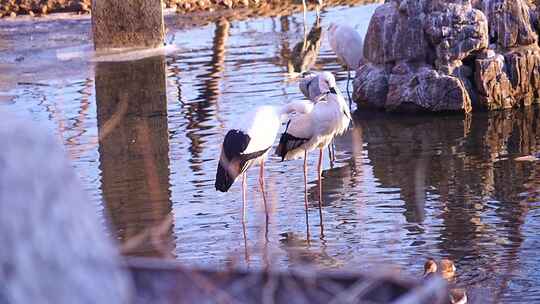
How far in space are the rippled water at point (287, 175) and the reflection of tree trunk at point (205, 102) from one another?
3 cm

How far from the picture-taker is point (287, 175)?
8.36 metres

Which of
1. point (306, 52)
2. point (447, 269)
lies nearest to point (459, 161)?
point (447, 269)

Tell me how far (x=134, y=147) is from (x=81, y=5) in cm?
1059

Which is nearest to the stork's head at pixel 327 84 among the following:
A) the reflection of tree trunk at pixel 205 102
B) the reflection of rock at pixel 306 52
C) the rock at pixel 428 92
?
the reflection of tree trunk at pixel 205 102

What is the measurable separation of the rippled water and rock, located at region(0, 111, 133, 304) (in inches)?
13.3

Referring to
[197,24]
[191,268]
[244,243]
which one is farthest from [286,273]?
[197,24]

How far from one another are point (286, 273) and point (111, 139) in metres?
8.55

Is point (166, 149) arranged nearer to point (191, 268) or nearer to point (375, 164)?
point (375, 164)

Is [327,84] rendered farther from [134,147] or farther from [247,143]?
[134,147]

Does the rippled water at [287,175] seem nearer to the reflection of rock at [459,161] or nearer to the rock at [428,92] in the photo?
the reflection of rock at [459,161]

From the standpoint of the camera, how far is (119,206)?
747cm

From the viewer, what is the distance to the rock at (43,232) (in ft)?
3.41

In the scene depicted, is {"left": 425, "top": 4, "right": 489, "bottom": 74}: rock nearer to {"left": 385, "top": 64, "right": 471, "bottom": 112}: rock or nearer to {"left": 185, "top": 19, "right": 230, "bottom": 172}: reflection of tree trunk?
{"left": 385, "top": 64, "right": 471, "bottom": 112}: rock

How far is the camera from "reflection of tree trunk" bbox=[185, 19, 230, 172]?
9.29 meters
